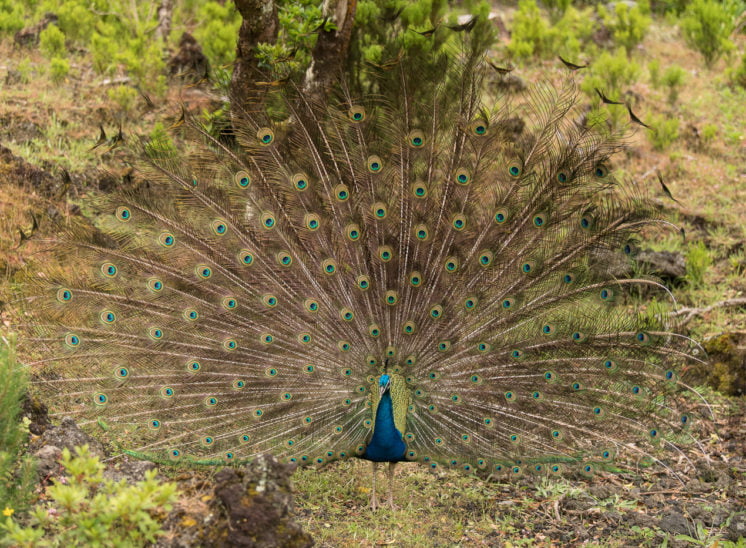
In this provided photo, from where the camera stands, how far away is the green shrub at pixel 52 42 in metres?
10.6

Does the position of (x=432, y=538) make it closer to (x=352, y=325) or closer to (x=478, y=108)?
(x=352, y=325)

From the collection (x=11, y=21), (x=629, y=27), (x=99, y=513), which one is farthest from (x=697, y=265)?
(x=11, y=21)

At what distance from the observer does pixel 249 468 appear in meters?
3.83

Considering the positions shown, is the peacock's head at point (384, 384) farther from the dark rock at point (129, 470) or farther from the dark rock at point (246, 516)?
the dark rock at point (129, 470)

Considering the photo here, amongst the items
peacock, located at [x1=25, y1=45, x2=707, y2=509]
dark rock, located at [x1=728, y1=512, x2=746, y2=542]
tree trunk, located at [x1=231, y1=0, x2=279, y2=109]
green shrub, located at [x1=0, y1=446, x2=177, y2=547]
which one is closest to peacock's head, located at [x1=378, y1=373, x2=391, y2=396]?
peacock, located at [x1=25, y1=45, x2=707, y2=509]

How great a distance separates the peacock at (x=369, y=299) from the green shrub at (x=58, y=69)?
5514 millimetres

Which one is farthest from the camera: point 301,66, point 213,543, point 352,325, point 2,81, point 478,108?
point 2,81

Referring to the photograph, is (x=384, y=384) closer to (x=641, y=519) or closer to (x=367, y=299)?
(x=367, y=299)

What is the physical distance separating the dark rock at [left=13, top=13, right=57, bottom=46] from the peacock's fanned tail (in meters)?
7.54

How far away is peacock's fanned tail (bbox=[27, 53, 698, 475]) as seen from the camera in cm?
520

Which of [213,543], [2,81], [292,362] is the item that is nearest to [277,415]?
[292,362]

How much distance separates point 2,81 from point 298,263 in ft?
22.2

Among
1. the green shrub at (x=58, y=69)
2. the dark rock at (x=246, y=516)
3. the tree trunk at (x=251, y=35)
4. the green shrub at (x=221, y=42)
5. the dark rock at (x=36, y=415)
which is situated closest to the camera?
the dark rock at (x=246, y=516)

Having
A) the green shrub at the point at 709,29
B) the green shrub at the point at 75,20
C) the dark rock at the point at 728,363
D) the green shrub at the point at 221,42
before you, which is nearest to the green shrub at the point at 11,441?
the dark rock at the point at 728,363
